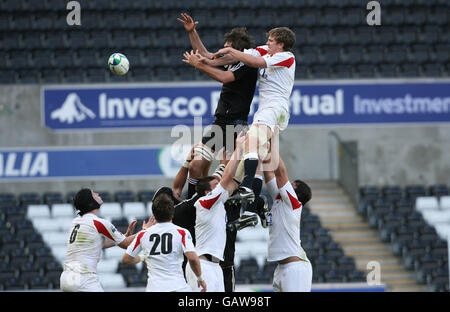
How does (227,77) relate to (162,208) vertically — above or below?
above

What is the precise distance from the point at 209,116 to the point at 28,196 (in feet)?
16.2

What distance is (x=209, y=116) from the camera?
21.4 meters

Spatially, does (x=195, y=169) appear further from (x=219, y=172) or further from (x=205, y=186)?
(x=205, y=186)

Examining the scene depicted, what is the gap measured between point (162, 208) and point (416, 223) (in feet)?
46.8

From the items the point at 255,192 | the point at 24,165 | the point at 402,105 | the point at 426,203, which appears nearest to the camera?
the point at 255,192

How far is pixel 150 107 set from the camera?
70.8 ft

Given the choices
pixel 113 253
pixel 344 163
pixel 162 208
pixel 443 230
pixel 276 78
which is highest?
pixel 276 78

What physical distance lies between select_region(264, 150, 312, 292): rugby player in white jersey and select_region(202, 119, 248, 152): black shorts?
22.7 inches

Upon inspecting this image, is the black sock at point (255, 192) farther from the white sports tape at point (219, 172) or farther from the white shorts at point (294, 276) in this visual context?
the white shorts at point (294, 276)

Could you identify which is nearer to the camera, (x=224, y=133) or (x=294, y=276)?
(x=294, y=276)

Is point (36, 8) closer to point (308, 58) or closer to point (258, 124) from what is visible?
point (308, 58)

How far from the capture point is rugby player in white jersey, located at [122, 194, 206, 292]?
7.95 meters

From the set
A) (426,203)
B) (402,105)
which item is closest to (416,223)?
(426,203)
